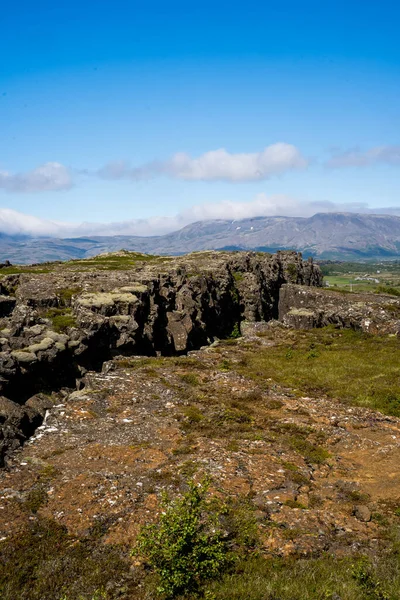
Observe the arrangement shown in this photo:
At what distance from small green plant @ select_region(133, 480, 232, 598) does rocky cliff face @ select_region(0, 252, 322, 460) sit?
11887 millimetres

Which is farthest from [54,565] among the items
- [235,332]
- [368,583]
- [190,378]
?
[235,332]

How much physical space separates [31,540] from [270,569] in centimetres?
958

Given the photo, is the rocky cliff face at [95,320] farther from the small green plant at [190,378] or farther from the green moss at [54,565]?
the small green plant at [190,378]

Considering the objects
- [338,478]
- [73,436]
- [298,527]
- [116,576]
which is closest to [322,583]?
[298,527]

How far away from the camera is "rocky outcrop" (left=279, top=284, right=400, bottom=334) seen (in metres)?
55.0

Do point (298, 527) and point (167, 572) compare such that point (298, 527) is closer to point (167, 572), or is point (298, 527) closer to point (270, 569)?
point (270, 569)

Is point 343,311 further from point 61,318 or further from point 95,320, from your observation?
point 61,318

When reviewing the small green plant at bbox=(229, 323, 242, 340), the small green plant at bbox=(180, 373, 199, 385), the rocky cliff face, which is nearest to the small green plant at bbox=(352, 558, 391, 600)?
the rocky cliff face

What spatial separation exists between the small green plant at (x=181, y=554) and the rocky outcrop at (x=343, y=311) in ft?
150

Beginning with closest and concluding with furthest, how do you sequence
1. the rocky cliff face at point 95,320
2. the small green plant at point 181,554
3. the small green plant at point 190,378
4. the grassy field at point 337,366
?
the small green plant at point 181,554, the rocky cliff face at point 95,320, the grassy field at point 337,366, the small green plant at point 190,378

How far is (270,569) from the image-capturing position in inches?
590

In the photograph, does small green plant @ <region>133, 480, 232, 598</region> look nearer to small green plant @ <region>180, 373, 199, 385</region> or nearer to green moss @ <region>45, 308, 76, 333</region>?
small green plant @ <region>180, 373, 199, 385</region>

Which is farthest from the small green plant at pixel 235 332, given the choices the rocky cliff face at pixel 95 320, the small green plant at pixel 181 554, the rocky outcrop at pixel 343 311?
the small green plant at pixel 181 554

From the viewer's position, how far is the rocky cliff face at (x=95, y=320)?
29172 mm
